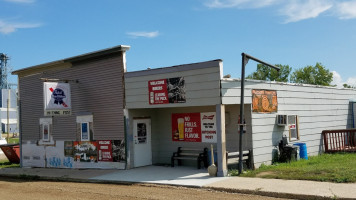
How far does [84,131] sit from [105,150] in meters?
1.56

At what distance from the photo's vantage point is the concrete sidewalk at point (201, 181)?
9469mm

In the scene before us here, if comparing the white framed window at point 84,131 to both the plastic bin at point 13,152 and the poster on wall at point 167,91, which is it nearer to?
the poster on wall at point 167,91

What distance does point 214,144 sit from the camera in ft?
48.9

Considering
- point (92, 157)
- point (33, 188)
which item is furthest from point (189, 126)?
point (33, 188)

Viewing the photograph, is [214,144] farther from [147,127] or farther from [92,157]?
[92,157]

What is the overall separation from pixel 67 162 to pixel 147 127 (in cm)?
436

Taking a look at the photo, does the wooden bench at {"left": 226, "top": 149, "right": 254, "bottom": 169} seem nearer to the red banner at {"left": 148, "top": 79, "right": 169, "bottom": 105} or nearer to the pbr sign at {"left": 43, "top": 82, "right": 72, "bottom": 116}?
the red banner at {"left": 148, "top": 79, "right": 169, "bottom": 105}

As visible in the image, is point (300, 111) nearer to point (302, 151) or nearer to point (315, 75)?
point (302, 151)

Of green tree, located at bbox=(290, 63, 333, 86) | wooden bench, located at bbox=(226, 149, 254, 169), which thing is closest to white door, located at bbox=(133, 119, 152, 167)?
wooden bench, located at bbox=(226, 149, 254, 169)

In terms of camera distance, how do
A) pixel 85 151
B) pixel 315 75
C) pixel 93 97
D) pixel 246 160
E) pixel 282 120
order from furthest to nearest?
pixel 315 75 → pixel 85 151 → pixel 93 97 → pixel 282 120 → pixel 246 160

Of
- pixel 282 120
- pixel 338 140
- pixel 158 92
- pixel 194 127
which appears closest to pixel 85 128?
pixel 158 92

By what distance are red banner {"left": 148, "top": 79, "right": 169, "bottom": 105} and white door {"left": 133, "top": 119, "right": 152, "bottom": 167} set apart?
1785mm

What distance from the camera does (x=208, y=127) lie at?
15055mm

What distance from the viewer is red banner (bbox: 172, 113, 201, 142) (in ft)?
50.5
